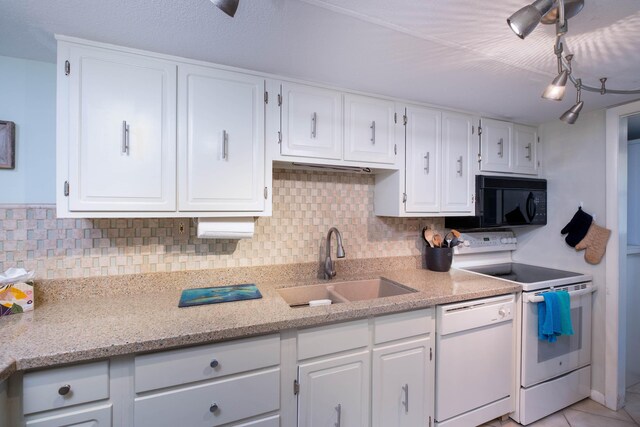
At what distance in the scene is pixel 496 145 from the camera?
232 cm

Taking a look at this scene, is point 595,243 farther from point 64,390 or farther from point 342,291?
point 64,390

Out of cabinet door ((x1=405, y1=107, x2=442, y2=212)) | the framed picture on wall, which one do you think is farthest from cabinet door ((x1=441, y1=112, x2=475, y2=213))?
the framed picture on wall

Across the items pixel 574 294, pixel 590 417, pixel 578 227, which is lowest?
pixel 590 417

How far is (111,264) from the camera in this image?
5.18 feet

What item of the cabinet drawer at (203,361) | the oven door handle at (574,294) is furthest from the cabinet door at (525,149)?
the cabinet drawer at (203,361)

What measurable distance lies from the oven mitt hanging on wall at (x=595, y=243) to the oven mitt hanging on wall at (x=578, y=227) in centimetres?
3

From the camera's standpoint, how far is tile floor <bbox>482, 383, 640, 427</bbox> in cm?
194

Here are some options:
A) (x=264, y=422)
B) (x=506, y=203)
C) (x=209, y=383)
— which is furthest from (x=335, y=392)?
(x=506, y=203)

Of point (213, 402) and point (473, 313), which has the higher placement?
point (473, 313)

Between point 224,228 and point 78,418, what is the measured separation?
91cm

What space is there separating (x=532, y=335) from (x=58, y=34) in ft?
9.83

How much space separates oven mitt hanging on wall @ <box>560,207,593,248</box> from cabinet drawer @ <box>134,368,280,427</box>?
2.37 m

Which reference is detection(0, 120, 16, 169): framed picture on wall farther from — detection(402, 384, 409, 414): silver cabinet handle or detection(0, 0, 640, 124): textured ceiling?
detection(402, 384, 409, 414): silver cabinet handle

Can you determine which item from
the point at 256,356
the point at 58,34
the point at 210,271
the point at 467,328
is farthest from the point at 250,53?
the point at 467,328
